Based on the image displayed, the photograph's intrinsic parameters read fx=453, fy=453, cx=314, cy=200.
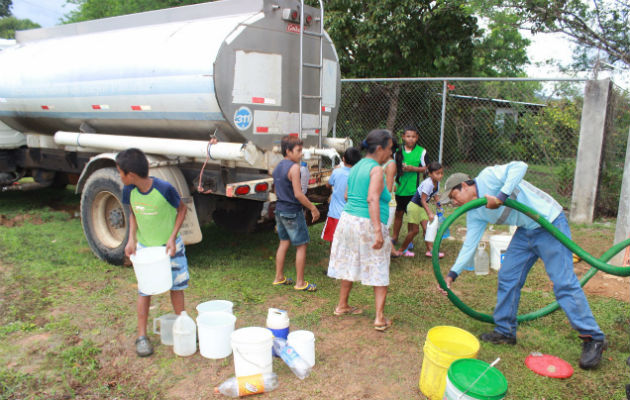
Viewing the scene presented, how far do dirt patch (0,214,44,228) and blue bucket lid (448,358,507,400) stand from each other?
729 centimetres

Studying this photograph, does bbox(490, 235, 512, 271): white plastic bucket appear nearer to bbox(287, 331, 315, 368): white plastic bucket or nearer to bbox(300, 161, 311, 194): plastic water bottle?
bbox(300, 161, 311, 194): plastic water bottle

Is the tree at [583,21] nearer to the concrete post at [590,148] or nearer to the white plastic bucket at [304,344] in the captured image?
the concrete post at [590,148]

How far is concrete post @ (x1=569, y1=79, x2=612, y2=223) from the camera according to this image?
729cm

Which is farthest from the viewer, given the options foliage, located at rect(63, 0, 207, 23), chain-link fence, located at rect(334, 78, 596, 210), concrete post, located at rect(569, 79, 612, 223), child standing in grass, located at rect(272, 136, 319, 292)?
foliage, located at rect(63, 0, 207, 23)

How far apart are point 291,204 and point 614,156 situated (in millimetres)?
6246

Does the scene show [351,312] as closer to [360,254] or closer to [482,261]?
[360,254]

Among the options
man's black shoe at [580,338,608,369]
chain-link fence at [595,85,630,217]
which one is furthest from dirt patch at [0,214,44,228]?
chain-link fence at [595,85,630,217]

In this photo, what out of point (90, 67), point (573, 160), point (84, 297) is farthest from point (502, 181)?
point (573, 160)

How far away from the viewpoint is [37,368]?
3305mm

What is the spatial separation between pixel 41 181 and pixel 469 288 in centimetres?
733

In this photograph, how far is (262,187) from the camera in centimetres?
472

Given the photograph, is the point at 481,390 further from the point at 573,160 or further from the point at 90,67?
the point at 573,160

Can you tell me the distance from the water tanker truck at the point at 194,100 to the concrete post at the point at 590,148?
170 inches

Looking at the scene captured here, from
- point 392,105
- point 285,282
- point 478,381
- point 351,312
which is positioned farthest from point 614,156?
point 478,381
